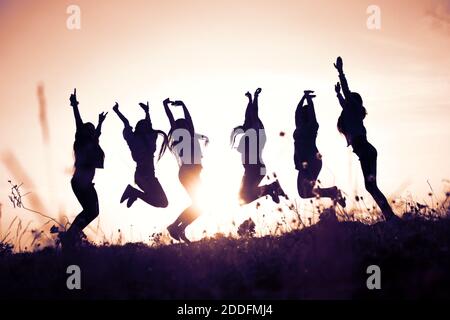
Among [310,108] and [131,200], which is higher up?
[310,108]

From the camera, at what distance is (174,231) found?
12.0 meters

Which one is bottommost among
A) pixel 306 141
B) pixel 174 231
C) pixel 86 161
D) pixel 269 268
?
pixel 269 268

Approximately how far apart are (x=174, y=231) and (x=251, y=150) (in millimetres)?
Answer: 2574

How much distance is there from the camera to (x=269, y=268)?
7699mm

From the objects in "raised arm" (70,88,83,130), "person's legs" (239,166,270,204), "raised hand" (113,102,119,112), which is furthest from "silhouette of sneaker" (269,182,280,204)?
"raised arm" (70,88,83,130)

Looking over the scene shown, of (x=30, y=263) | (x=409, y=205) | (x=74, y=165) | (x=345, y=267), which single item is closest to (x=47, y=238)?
(x=30, y=263)

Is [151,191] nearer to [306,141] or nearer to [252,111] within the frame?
[252,111]

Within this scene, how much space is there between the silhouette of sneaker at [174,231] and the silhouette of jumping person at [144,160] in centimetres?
83

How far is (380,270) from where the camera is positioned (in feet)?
24.0

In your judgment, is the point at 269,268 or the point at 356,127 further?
the point at 356,127

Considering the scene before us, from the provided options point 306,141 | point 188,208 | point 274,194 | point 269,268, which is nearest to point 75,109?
point 188,208

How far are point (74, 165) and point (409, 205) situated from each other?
7412 mm
